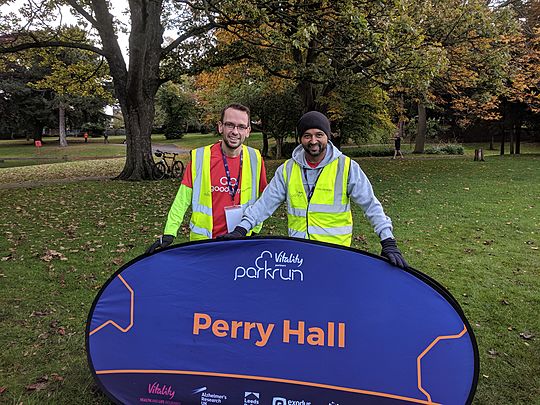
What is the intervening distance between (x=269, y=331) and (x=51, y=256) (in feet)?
16.0

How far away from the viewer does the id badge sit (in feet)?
10.8

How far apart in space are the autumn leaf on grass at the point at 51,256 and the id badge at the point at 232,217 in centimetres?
409

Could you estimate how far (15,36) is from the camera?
1458cm

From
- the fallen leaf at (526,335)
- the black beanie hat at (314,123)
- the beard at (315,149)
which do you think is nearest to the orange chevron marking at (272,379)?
the beard at (315,149)

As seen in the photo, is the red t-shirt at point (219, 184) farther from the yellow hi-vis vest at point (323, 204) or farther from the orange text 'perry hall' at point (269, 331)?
the orange text 'perry hall' at point (269, 331)

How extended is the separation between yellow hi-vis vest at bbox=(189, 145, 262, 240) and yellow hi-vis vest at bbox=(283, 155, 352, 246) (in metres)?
0.40

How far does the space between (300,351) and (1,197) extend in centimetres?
1155

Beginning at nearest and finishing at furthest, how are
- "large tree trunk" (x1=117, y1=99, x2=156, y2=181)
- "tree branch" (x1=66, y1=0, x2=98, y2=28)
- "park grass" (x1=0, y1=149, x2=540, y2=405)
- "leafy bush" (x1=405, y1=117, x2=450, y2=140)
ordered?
"park grass" (x1=0, y1=149, x2=540, y2=405) → "tree branch" (x1=66, y1=0, x2=98, y2=28) → "large tree trunk" (x1=117, y1=99, x2=156, y2=181) → "leafy bush" (x1=405, y1=117, x2=450, y2=140)

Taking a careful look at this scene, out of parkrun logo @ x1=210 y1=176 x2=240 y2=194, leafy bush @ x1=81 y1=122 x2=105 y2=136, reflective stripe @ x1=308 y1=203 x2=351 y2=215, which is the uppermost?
leafy bush @ x1=81 y1=122 x2=105 y2=136

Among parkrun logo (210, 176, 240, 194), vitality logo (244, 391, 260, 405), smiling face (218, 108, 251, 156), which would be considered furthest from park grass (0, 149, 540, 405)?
smiling face (218, 108, 251, 156)

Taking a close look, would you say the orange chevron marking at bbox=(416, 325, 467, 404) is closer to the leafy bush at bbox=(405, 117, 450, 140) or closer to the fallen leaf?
the fallen leaf

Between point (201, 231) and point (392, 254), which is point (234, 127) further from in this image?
point (392, 254)

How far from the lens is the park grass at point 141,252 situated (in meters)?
3.54

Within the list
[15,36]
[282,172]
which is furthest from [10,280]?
[15,36]
